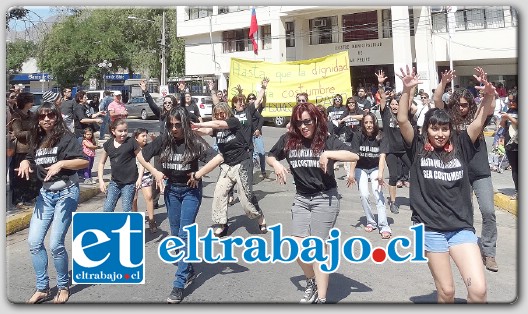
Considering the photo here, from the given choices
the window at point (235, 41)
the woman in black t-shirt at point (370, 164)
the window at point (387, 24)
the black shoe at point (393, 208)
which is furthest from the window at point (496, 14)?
the window at point (235, 41)

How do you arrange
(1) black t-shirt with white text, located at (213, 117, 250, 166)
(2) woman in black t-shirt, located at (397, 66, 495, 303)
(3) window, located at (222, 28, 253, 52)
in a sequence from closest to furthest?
1. (2) woman in black t-shirt, located at (397, 66, 495, 303)
2. (1) black t-shirt with white text, located at (213, 117, 250, 166)
3. (3) window, located at (222, 28, 253, 52)

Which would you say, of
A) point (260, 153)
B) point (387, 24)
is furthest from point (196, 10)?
point (387, 24)

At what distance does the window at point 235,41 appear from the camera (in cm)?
2646

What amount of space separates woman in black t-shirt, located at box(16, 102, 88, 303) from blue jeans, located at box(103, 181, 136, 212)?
1.03m

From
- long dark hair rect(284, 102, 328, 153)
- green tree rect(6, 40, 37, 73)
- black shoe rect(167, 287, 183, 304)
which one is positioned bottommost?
black shoe rect(167, 287, 183, 304)

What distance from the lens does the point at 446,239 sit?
3828mm

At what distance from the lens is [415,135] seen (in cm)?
404

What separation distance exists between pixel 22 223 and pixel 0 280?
1.39m

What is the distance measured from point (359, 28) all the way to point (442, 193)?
2062 cm

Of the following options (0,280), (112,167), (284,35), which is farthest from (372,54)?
(0,280)

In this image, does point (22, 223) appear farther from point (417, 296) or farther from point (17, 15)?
point (417, 296)

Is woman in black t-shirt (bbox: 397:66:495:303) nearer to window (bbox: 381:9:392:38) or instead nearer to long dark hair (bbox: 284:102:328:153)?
long dark hair (bbox: 284:102:328:153)

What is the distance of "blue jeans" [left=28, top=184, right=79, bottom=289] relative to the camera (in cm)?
456

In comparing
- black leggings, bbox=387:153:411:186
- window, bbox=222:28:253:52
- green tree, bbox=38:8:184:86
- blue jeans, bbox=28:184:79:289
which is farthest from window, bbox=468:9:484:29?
window, bbox=222:28:253:52
